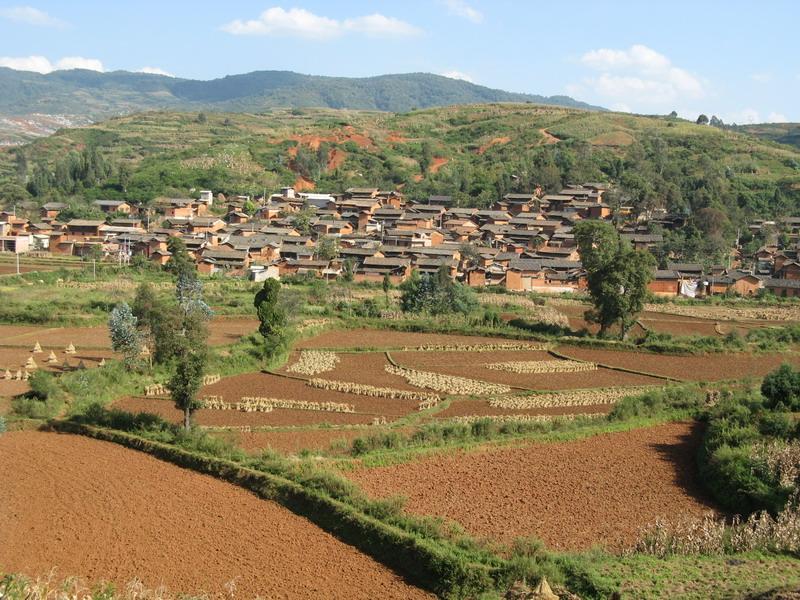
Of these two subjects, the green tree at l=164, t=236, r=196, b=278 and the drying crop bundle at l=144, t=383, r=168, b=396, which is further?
the green tree at l=164, t=236, r=196, b=278

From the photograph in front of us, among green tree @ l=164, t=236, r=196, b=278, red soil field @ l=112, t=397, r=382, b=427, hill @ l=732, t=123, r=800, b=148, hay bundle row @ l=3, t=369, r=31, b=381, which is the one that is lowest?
hay bundle row @ l=3, t=369, r=31, b=381

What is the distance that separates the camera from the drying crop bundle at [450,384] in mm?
27047

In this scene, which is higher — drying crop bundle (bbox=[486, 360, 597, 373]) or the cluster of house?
the cluster of house

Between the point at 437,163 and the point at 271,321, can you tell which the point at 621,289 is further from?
the point at 437,163

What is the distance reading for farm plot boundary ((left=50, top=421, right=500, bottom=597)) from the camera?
13.2 meters

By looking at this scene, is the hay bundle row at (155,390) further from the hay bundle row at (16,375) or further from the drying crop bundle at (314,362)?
the drying crop bundle at (314,362)

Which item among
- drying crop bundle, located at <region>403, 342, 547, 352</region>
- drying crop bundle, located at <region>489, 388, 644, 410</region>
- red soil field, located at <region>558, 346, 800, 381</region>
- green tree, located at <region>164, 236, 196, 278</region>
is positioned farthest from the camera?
green tree, located at <region>164, 236, 196, 278</region>

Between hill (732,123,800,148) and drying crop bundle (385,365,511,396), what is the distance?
346ft

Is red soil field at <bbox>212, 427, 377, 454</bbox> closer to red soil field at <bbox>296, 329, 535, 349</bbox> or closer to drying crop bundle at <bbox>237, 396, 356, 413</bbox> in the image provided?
drying crop bundle at <bbox>237, 396, 356, 413</bbox>

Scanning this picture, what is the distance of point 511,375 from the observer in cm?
2973

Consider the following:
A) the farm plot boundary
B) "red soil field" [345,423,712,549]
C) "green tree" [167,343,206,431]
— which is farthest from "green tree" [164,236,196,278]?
"red soil field" [345,423,712,549]

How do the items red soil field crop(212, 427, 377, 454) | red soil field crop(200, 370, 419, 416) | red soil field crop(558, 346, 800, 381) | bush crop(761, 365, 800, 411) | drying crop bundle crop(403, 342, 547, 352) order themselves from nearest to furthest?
red soil field crop(212, 427, 377, 454) → bush crop(761, 365, 800, 411) → red soil field crop(200, 370, 419, 416) → red soil field crop(558, 346, 800, 381) → drying crop bundle crop(403, 342, 547, 352)

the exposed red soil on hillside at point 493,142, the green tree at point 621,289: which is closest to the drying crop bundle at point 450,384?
the green tree at point 621,289

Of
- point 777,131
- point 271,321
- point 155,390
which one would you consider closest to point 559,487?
point 155,390
